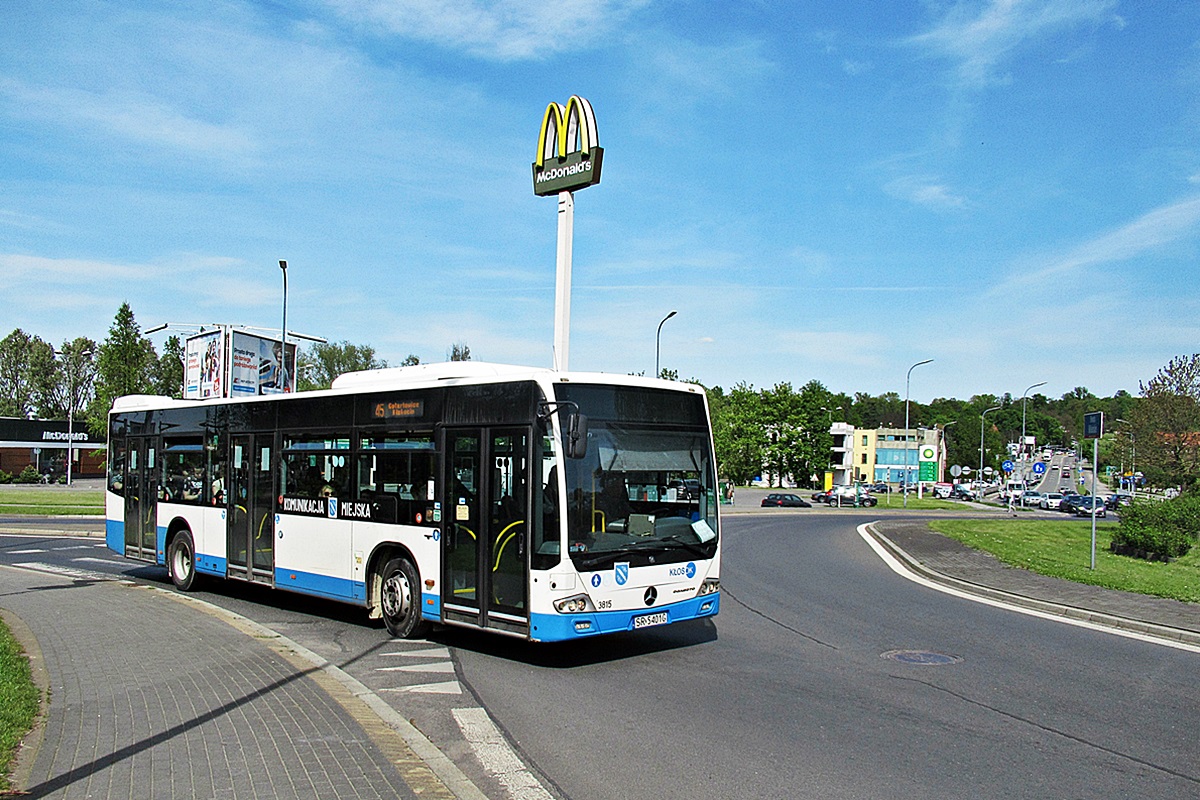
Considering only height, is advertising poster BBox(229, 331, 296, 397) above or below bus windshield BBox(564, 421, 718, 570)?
above

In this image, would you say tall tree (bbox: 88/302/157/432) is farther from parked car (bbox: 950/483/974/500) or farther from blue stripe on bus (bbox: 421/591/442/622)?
parked car (bbox: 950/483/974/500)

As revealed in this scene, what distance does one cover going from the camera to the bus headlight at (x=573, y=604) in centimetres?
912

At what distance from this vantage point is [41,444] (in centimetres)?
8288

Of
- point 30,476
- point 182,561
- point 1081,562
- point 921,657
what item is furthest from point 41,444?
point 921,657

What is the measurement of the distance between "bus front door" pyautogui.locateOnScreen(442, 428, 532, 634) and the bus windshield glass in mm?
605

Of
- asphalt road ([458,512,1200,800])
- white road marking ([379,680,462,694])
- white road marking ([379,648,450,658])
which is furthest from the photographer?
white road marking ([379,648,450,658])

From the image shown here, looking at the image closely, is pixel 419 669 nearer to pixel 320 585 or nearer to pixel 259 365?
pixel 320 585

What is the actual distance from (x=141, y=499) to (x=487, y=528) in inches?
388

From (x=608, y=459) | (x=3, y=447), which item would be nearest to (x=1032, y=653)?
(x=608, y=459)

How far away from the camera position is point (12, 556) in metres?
21.2

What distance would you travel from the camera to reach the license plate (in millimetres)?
9620

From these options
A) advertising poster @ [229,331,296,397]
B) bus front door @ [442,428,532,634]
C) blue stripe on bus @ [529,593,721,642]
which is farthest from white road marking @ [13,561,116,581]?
advertising poster @ [229,331,296,397]

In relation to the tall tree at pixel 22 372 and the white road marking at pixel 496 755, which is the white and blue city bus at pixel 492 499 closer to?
→ the white road marking at pixel 496 755

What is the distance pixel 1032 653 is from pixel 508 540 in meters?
5.96
